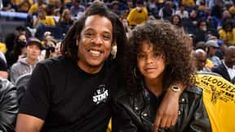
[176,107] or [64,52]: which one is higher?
[64,52]

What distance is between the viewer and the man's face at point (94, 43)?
89.1 inches

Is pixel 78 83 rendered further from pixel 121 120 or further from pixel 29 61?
pixel 29 61

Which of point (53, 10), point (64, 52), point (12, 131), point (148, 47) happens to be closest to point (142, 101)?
point (148, 47)

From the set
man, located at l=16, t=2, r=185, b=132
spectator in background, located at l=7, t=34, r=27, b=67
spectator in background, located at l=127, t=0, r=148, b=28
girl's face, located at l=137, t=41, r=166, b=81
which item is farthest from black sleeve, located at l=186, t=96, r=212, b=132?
spectator in background, located at l=127, t=0, r=148, b=28

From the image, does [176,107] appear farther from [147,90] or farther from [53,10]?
[53,10]

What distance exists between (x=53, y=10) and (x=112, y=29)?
1060 centimetres

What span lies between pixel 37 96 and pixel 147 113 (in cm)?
51

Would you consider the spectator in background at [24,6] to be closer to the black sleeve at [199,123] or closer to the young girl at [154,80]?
the young girl at [154,80]

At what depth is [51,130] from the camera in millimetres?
2242

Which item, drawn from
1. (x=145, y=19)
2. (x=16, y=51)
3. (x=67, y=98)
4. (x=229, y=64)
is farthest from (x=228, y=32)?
(x=67, y=98)

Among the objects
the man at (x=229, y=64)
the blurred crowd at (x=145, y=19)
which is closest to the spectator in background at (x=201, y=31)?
the blurred crowd at (x=145, y=19)

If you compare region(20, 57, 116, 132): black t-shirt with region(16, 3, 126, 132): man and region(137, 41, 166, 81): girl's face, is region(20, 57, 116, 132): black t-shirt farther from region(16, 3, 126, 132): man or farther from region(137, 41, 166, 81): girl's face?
region(137, 41, 166, 81): girl's face

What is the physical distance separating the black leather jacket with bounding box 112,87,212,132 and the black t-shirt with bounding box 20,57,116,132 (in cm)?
8

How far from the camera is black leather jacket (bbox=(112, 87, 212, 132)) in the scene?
7.50 ft
